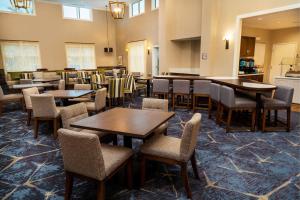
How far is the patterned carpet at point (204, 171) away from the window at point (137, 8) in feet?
29.5

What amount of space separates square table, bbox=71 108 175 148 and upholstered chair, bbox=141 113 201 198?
24 cm

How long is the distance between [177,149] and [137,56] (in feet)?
32.6

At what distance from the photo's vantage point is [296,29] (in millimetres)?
8914

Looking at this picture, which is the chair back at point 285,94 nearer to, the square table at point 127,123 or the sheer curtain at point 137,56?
the square table at point 127,123

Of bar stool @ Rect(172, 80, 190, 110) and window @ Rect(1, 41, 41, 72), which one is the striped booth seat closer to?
bar stool @ Rect(172, 80, 190, 110)

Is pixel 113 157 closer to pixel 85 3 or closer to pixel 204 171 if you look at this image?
pixel 204 171

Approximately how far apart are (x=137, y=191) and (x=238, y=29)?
594cm

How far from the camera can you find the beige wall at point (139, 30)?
10.1 m

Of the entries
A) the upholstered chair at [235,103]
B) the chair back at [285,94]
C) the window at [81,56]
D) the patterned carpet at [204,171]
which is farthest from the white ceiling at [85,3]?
the chair back at [285,94]

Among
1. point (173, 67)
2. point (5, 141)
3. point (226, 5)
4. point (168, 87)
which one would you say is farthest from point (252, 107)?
point (173, 67)

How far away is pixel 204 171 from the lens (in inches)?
105

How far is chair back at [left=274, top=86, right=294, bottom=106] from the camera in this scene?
3.96 metres

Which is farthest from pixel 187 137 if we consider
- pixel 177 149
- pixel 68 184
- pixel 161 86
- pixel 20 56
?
pixel 20 56

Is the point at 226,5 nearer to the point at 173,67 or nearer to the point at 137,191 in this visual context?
the point at 173,67
